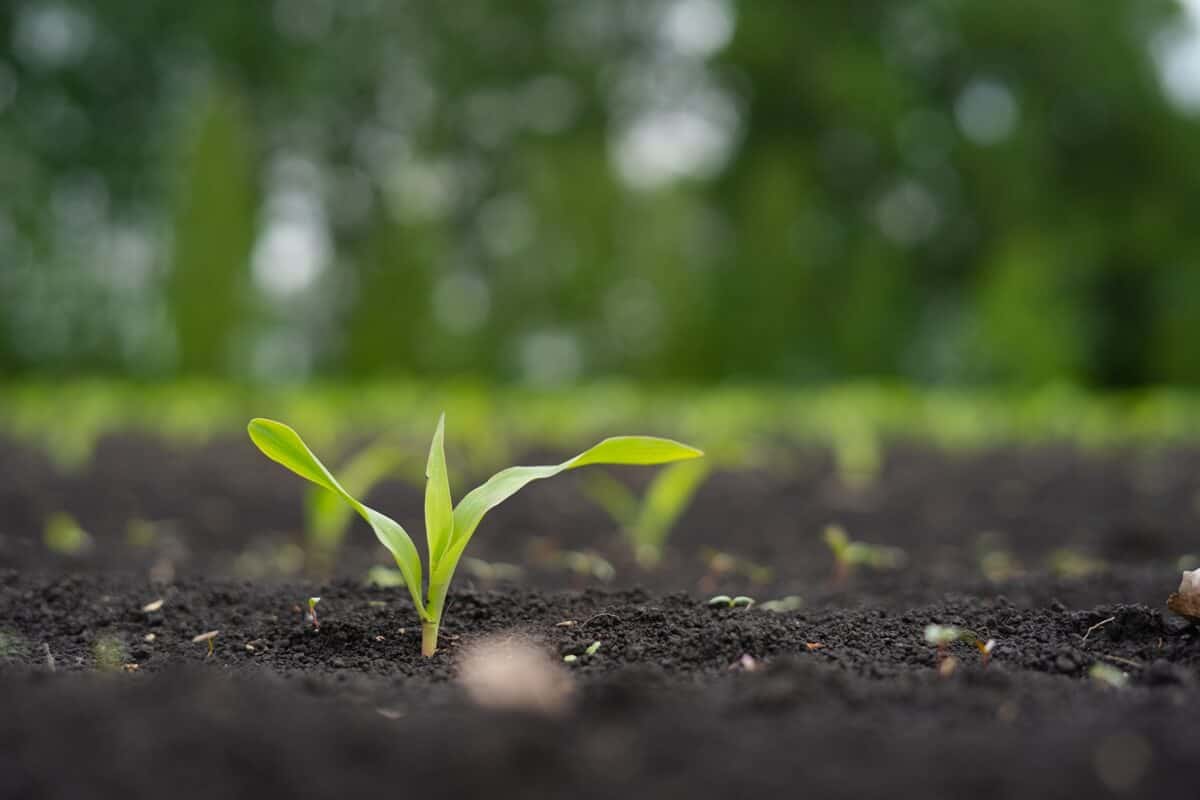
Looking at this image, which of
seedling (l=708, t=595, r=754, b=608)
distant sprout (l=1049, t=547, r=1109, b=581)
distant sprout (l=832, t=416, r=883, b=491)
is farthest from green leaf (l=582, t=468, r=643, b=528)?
distant sprout (l=1049, t=547, r=1109, b=581)

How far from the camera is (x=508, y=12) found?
66.9 feet

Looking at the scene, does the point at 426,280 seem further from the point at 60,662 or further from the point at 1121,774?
the point at 1121,774

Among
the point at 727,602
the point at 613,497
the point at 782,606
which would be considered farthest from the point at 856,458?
the point at 727,602

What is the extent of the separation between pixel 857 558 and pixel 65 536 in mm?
2230

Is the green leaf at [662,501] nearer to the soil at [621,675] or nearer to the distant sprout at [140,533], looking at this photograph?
the soil at [621,675]

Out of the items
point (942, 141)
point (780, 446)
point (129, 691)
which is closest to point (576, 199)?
point (942, 141)

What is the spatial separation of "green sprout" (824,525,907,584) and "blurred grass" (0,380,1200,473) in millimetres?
1555

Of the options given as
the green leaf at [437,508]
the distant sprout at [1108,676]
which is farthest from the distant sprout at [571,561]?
the distant sprout at [1108,676]

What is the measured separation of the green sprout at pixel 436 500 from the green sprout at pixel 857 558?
0.75 m

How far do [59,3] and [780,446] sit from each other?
17.4 m

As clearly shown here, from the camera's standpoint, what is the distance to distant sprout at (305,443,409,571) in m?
2.64

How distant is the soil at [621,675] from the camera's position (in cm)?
101

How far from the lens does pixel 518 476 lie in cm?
168

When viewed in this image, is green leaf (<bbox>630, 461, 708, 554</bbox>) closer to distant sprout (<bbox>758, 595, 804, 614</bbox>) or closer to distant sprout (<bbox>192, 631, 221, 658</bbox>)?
distant sprout (<bbox>758, 595, 804, 614</bbox>)
